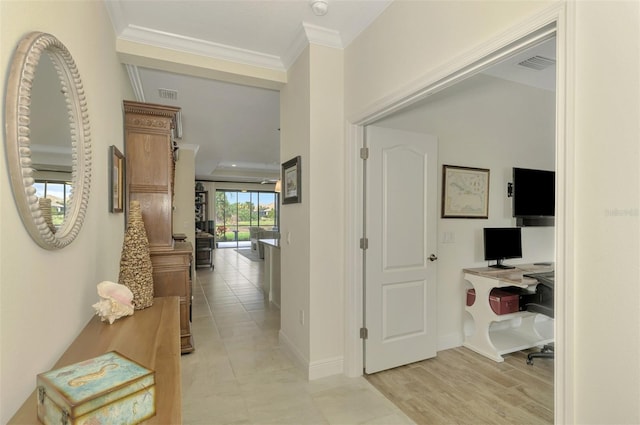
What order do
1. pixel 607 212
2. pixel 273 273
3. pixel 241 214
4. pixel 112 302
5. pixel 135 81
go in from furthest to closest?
pixel 241 214 → pixel 273 273 → pixel 135 81 → pixel 112 302 → pixel 607 212

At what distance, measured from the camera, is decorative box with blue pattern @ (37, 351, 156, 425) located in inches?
30.3

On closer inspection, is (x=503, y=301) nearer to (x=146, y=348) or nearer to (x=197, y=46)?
(x=146, y=348)

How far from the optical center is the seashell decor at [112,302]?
5.08 ft

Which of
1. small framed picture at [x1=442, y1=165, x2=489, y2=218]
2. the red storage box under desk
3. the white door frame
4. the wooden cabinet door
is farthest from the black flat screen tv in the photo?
the wooden cabinet door

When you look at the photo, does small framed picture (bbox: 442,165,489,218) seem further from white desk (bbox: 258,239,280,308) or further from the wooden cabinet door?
the wooden cabinet door

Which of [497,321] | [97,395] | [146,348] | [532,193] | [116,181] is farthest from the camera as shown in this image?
[532,193]

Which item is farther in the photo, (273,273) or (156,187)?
(273,273)

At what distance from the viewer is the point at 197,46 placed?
265 centimetres

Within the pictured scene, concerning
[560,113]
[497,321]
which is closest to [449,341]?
[497,321]

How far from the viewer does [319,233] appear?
8.55ft

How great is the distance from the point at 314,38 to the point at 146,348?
2.39 metres

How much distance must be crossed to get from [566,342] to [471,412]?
1.43 meters

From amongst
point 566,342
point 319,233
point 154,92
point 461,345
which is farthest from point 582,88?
point 154,92

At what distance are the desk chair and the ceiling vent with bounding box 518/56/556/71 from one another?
6.36ft
